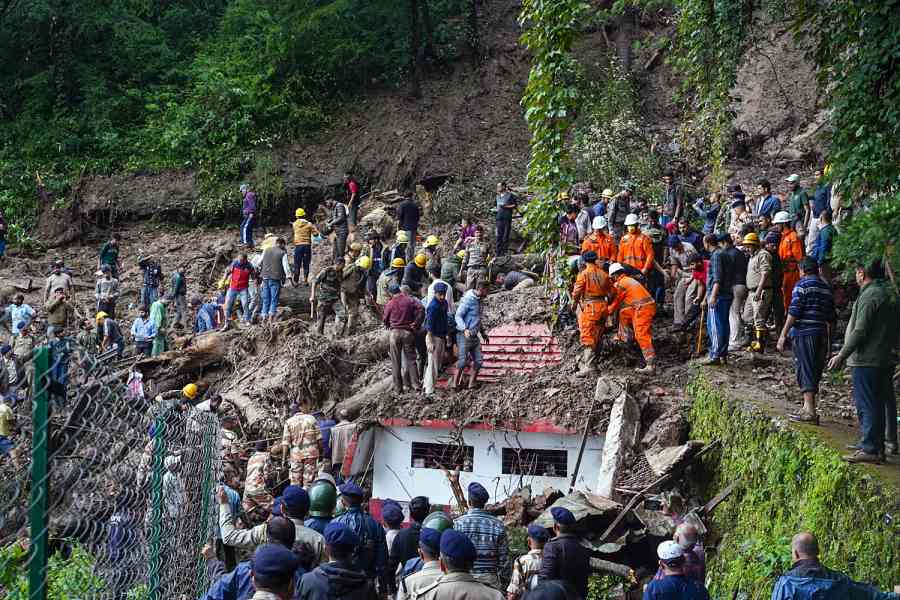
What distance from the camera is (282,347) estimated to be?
61.4ft

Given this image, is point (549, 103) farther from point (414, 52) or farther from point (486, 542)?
point (414, 52)

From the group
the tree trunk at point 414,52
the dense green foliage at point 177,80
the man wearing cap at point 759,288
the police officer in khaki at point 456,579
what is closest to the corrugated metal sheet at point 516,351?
the man wearing cap at point 759,288

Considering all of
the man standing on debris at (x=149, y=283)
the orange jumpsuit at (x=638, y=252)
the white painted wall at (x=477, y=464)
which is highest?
the orange jumpsuit at (x=638, y=252)

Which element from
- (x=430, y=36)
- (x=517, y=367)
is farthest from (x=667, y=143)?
(x=517, y=367)

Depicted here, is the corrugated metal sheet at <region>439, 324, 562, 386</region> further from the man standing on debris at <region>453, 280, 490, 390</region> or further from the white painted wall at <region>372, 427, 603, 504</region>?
the white painted wall at <region>372, 427, 603, 504</region>

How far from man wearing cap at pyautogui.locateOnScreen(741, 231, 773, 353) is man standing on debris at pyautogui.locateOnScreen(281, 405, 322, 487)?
7181mm

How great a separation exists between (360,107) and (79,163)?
1077 cm

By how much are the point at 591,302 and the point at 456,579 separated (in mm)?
9660

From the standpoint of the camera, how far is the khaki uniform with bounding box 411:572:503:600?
18.9 ft

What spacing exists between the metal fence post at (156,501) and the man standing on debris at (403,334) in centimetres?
1009

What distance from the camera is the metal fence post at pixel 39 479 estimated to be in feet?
11.5

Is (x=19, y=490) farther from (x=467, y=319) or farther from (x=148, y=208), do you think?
(x=148, y=208)

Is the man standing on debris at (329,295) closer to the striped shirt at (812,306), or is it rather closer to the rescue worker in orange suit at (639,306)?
the rescue worker in orange suit at (639,306)

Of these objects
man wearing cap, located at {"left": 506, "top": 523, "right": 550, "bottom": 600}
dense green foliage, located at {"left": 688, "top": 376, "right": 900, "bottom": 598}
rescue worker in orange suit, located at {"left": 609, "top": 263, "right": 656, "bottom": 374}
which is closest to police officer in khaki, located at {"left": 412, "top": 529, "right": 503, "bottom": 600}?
man wearing cap, located at {"left": 506, "top": 523, "right": 550, "bottom": 600}
